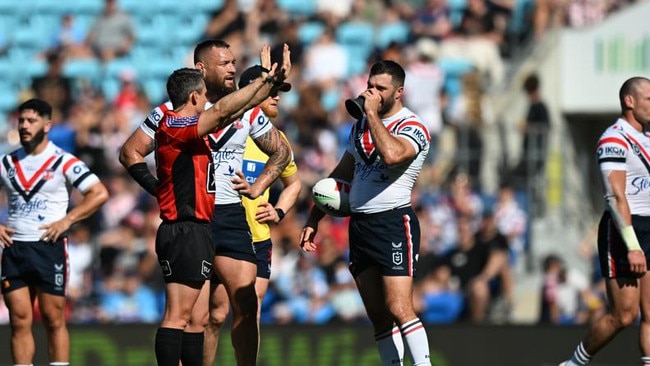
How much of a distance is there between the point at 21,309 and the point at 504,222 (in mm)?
7354

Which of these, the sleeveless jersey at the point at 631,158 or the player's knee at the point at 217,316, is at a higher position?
the sleeveless jersey at the point at 631,158

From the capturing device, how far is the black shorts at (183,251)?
28.4 feet

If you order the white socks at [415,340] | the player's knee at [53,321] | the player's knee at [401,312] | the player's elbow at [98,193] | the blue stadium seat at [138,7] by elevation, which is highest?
the blue stadium seat at [138,7]

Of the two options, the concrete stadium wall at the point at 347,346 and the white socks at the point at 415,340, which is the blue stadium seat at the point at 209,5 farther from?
the white socks at the point at 415,340

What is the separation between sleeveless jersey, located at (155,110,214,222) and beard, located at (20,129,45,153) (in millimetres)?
2430

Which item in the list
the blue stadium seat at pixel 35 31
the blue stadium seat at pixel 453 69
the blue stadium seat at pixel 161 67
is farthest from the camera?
the blue stadium seat at pixel 35 31

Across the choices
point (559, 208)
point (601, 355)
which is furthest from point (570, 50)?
point (601, 355)

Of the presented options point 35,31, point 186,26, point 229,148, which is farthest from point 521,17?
point 229,148

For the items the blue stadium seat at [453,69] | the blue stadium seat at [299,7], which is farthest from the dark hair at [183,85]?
the blue stadium seat at [299,7]

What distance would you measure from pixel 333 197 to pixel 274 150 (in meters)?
0.56

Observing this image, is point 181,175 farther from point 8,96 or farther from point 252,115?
point 8,96

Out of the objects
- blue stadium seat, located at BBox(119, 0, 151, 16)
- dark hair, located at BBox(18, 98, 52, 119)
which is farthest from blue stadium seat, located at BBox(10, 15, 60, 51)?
dark hair, located at BBox(18, 98, 52, 119)

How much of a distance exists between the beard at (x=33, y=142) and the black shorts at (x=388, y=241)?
3035mm

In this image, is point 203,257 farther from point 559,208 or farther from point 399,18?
point 399,18
